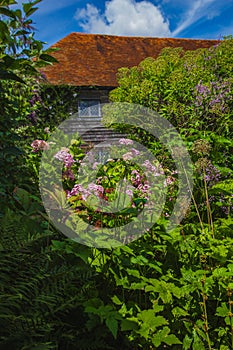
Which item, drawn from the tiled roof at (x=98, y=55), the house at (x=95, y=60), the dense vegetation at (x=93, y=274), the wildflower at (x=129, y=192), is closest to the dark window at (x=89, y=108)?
the house at (x=95, y=60)

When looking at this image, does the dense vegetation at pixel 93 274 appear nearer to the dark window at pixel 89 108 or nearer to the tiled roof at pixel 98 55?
the tiled roof at pixel 98 55

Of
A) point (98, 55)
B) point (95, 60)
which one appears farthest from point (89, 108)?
point (98, 55)

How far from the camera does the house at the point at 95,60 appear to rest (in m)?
13.0

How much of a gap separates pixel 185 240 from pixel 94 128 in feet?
36.1

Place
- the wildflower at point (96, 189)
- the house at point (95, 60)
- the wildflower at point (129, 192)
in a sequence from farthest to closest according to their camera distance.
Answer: the house at point (95, 60) → the wildflower at point (129, 192) → the wildflower at point (96, 189)

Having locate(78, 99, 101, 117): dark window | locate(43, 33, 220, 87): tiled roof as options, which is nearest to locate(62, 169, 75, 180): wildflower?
locate(43, 33, 220, 87): tiled roof

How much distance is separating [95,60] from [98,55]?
21.0 inches

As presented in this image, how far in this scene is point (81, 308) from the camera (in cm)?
192

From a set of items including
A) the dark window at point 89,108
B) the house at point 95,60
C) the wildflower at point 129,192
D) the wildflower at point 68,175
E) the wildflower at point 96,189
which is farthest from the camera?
the dark window at point 89,108

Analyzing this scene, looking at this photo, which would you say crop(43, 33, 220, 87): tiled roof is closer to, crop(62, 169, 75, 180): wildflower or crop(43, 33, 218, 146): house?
crop(43, 33, 218, 146): house

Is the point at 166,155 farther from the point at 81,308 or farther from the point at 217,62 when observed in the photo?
the point at 81,308

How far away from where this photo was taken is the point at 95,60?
14.3 m

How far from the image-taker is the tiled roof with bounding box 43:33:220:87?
42.7 ft

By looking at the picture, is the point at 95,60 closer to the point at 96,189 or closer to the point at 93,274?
the point at 96,189
